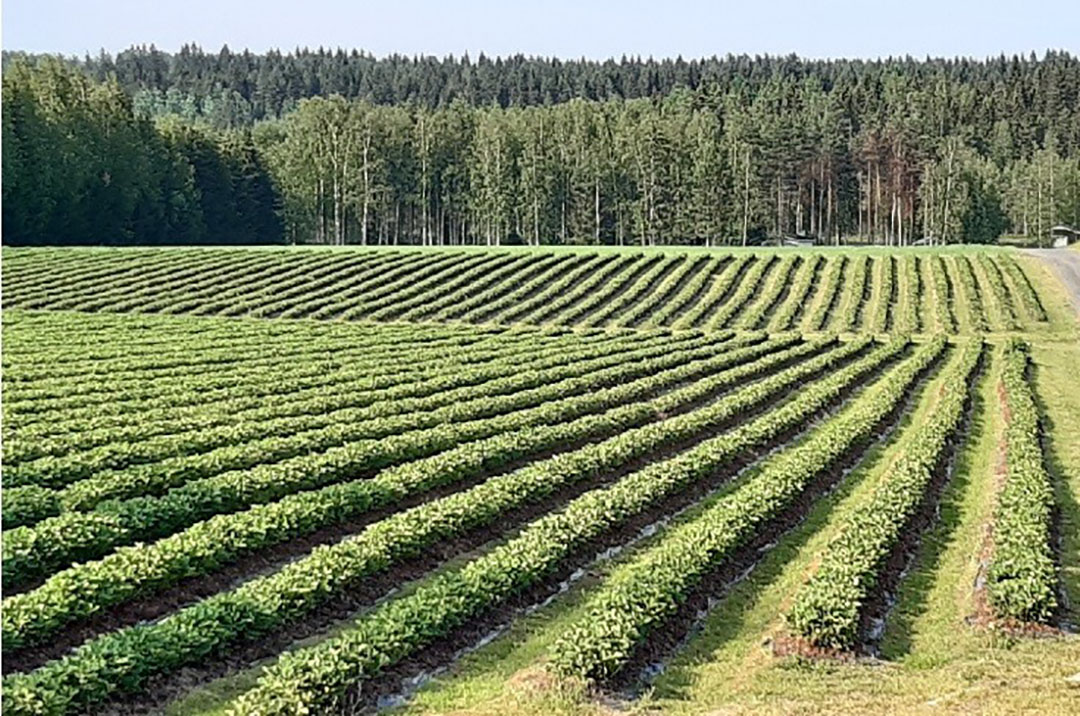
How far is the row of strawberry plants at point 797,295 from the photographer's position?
5505cm

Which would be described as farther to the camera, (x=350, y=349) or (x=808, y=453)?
(x=350, y=349)

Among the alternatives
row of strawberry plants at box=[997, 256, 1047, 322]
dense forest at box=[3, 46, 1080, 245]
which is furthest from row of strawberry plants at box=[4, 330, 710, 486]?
dense forest at box=[3, 46, 1080, 245]

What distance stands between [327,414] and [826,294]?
40.7m

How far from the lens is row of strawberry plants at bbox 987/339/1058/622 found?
45.5ft

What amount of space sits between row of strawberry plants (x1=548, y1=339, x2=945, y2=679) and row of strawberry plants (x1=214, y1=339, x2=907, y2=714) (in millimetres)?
768

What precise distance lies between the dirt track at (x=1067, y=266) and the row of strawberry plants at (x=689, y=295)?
61.2ft

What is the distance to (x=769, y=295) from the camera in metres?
61.3

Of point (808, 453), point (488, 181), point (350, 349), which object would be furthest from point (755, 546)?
point (488, 181)

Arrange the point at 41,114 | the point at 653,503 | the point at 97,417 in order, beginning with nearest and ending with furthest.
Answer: the point at 653,503
the point at 97,417
the point at 41,114

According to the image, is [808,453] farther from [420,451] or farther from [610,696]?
[610,696]

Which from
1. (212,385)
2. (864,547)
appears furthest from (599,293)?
(864,547)

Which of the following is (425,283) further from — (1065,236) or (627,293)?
(1065,236)

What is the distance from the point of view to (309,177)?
364 feet

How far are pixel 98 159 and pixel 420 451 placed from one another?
260 feet
